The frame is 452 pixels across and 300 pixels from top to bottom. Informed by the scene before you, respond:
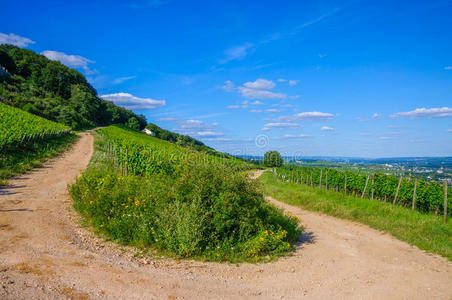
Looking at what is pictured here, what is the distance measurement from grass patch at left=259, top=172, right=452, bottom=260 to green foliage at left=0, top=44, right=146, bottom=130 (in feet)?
160

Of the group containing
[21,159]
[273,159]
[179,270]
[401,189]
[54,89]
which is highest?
[54,89]

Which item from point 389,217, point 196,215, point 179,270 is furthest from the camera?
point 389,217

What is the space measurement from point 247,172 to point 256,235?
6.19ft

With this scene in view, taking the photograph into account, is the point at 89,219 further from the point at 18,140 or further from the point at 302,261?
the point at 18,140

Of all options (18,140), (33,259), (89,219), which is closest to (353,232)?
(89,219)

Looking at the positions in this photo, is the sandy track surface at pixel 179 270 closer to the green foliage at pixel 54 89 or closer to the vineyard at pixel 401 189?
the vineyard at pixel 401 189

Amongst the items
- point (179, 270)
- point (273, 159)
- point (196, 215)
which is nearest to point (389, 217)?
point (196, 215)

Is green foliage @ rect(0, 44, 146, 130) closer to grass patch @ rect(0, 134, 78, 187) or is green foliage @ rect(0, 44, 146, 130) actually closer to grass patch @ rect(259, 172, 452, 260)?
grass patch @ rect(0, 134, 78, 187)

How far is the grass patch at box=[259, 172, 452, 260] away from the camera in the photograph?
8.46 metres

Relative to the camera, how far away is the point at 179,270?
209 inches

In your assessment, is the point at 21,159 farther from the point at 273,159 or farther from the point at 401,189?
the point at 273,159

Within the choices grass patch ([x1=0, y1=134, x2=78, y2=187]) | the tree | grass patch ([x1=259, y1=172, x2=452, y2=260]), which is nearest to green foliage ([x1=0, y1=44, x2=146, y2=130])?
grass patch ([x1=0, y1=134, x2=78, y2=187])

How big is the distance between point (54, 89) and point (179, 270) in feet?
317

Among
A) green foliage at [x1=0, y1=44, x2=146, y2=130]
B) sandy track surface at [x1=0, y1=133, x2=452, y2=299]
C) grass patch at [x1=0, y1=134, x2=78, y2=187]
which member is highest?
green foliage at [x1=0, y1=44, x2=146, y2=130]
